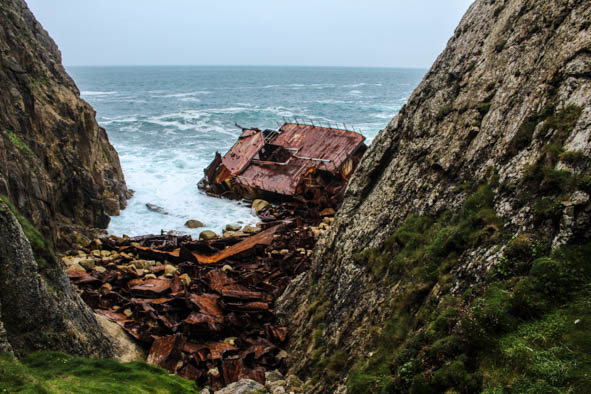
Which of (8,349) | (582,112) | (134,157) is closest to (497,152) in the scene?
(582,112)

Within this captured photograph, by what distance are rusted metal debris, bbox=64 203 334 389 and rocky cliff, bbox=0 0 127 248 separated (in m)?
2.36

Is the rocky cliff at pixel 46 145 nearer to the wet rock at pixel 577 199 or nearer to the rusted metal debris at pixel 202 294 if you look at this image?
the rusted metal debris at pixel 202 294

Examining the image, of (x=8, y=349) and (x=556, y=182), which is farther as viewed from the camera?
A: (x=8, y=349)

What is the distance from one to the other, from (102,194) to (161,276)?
906 centimetres

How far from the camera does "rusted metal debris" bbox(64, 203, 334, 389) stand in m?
8.72

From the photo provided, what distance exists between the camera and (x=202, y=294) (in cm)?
1131

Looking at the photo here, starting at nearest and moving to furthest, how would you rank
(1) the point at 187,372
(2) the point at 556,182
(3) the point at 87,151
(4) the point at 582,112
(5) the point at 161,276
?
(2) the point at 556,182
(4) the point at 582,112
(1) the point at 187,372
(5) the point at 161,276
(3) the point at 87,151

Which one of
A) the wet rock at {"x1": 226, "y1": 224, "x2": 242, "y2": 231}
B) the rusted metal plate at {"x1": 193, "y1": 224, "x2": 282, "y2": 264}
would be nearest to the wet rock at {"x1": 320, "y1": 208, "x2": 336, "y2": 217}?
the wet rock at {"x1": 226, "y1": 224, "x2": 242, "y2": 231}

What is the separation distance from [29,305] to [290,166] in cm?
1874

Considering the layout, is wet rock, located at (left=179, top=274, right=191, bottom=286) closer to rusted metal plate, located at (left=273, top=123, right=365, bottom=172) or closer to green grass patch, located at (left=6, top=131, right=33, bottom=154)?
green grass patch, located at (left=6, top=131, right=33, bottom=154)

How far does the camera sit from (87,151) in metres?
19.3

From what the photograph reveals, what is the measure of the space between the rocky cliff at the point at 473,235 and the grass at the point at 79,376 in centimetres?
251

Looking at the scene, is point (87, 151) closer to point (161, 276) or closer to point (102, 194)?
point (102, 194)

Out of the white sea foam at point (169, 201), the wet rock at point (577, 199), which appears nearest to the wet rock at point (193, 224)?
the white sea foam at point (169, 201)
